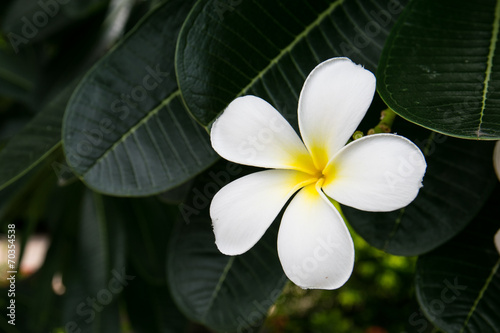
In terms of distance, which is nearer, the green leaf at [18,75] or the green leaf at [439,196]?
the green leaf at [439,196]

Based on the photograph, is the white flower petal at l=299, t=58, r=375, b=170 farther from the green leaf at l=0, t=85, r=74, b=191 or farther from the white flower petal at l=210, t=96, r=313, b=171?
the green leaf at l=0, t=85, r=74, b=191

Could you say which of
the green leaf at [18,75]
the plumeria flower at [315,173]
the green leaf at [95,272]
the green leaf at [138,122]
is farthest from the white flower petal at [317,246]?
the green leaf at [18,75]

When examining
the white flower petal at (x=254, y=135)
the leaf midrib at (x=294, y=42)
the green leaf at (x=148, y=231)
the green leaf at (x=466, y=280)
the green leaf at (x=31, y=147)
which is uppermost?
the green leaf at (x=31, y=147)

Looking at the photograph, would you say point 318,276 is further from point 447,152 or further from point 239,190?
point 447,152

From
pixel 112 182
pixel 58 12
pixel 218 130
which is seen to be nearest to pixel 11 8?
pixel 58 12

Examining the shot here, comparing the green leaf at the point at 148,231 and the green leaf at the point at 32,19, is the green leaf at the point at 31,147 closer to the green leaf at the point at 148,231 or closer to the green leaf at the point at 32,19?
the green leaf at the point at 32,19

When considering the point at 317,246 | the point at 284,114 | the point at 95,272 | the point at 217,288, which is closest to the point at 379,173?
the point at 317,246
